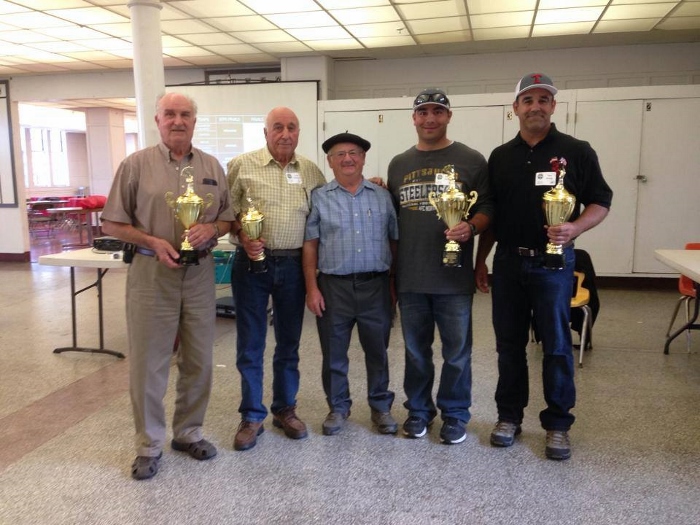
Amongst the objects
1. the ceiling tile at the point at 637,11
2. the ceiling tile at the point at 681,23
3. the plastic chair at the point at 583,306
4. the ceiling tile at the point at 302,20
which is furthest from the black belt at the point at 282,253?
the ceiling tile at the point at 681,23

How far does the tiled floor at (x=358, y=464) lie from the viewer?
220 cm

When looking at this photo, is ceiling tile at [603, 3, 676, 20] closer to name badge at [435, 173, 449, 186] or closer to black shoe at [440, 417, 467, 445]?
name badge at [435, 173, 449, 186]

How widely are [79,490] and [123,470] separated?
202mm

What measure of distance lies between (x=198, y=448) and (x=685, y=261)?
320 cm

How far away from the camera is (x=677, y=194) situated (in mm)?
6508

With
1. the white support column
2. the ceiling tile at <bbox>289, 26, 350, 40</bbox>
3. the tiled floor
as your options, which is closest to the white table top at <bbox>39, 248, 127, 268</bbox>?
the tiled floor

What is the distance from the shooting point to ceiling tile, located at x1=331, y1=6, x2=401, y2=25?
564 cm

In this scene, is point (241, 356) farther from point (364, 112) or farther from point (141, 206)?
point (364, 112)

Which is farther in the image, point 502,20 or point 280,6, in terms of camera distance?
point 502,20

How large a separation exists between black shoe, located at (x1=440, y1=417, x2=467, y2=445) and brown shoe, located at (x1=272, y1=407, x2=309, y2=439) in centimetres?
69

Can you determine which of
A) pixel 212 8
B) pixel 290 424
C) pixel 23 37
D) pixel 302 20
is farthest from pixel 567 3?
pixel 23 37

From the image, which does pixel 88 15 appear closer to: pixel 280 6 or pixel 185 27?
pixel 185 27

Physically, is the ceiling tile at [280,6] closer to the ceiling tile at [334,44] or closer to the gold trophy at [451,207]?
the ceiling tile at [334,44]

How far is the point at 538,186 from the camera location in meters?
2.47
